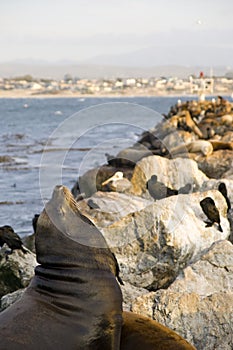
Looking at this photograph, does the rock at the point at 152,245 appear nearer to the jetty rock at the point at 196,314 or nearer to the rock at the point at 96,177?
the jetty rock at the point at 196,314

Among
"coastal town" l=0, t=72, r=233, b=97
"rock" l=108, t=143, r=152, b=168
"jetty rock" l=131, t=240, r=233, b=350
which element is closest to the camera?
"jetty rock" l=131, t=240, r=233, b=350

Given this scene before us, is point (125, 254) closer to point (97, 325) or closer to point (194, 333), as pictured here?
point (194, 333)

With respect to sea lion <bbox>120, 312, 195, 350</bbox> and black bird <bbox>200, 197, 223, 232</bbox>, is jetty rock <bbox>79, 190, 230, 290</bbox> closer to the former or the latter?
black bird <bbox>200, 197, 223, 232</bbox>

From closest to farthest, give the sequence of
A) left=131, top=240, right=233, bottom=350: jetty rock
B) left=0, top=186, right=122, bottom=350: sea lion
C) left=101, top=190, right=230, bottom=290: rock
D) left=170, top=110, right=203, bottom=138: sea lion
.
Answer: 1. left=0, top=186, right=122, bottom=350: sea lion
2. left=131, top=240, right=233, bottom=350: jetty rock
3. left=101, top=190, right=230, bottom=290: rock
4. left=170, top=110, right=203, bottom=138: sea lion

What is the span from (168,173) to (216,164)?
353 cm

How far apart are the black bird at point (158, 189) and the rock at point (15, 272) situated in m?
2.15

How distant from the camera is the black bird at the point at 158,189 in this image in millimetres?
8050

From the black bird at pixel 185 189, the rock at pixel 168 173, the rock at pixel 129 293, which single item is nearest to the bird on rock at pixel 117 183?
the rock at pixel 168 173

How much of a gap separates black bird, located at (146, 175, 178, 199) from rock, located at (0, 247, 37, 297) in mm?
2147

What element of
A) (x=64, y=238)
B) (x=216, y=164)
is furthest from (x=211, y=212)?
(x=216, y=164)

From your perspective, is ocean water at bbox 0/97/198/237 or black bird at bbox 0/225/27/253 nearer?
ocean water at bbox 0/97/198/237

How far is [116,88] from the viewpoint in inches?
6142

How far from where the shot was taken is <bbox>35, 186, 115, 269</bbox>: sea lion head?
3.59 metres

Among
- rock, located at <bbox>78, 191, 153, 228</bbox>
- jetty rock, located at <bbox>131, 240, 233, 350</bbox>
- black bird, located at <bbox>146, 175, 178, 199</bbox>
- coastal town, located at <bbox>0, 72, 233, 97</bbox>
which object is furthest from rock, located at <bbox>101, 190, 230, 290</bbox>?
coastal town, located at <bbox>0, 72, 233, 97</bbox>
